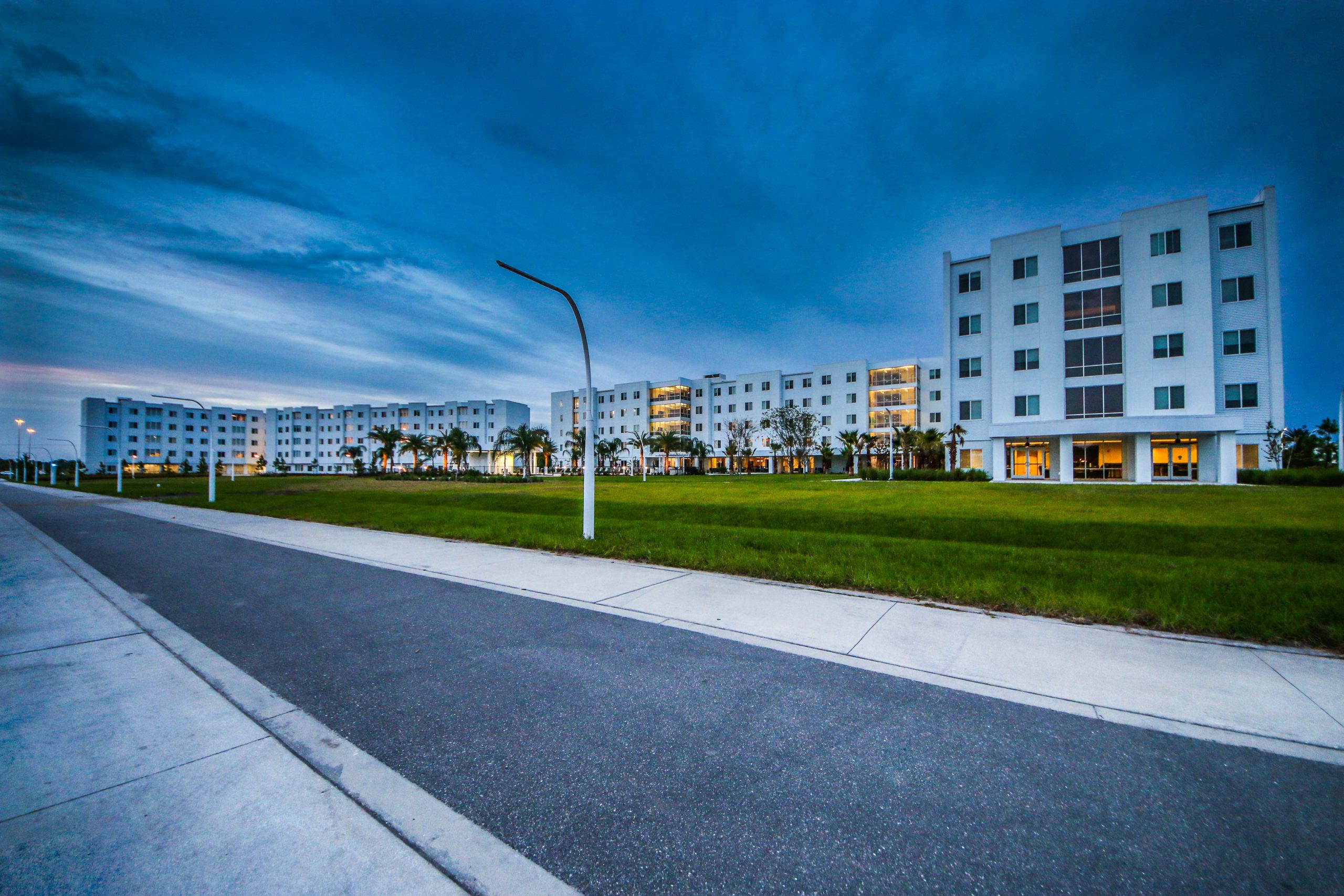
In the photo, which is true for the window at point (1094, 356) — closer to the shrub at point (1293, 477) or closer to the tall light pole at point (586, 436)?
the shrub at point (1293, 477)

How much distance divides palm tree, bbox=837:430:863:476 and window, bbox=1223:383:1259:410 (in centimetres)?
3628

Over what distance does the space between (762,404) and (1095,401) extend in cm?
5123

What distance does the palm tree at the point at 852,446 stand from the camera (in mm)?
69750

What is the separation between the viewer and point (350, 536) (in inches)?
548

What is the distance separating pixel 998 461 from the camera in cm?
3750

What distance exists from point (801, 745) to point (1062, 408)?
4273cm

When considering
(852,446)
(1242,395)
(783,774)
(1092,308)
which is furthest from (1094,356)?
(783,774)

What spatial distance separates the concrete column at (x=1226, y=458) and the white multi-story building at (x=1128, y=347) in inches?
2.8

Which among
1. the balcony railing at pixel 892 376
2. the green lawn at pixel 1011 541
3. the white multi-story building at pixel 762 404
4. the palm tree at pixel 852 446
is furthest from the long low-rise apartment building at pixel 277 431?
the green lawn at pixel 1011 541

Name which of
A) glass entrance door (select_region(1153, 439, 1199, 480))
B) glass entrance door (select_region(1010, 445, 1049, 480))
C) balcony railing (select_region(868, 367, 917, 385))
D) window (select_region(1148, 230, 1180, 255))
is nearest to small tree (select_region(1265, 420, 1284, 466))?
glass entrance door (select_region(1153, 439, 1199, 480))

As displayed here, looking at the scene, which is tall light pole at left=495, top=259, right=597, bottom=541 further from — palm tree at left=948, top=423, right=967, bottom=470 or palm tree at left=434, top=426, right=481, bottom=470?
palm tree at left=434, top=426, right=481, bottom=470

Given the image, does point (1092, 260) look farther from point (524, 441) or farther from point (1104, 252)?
point (524, 441)

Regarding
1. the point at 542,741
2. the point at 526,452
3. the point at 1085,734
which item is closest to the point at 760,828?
the point at 542,741

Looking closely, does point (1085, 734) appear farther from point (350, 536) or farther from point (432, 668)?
point (350, 536)
